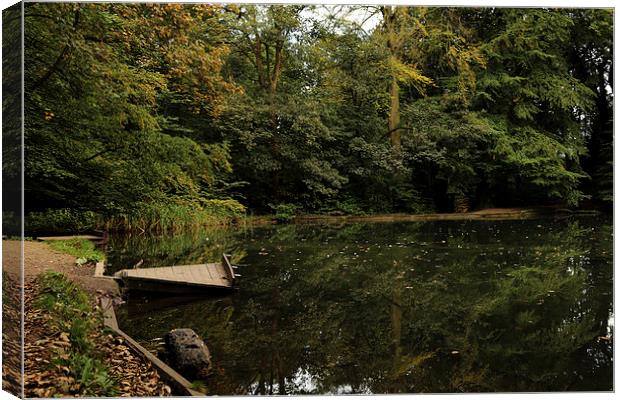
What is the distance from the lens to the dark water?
11.6 feet

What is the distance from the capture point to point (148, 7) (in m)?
3.88

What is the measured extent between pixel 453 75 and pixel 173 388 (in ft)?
10.2

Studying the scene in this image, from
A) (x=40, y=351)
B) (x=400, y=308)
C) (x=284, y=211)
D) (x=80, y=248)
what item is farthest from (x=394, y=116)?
(x=40, y=351)

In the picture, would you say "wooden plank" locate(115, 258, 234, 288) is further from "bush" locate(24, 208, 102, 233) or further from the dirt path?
"bush" locate(24, 208, 102, 233)

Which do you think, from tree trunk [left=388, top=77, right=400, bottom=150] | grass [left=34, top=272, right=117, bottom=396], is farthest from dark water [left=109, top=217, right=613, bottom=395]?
tree trunk [left=388, top=77, right=400, bottom=150]

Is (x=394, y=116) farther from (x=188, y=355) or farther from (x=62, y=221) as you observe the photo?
(x=62, y=221)

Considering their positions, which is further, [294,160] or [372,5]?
[294,160]

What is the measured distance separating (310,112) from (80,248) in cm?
198

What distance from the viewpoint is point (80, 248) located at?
4.07m

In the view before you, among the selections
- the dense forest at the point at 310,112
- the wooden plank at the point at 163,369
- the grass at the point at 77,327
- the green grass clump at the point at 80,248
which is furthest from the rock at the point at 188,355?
the dense forest at the point at 310,112

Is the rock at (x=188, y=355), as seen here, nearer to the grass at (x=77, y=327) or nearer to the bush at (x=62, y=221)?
the grass at (x=77, y=327)

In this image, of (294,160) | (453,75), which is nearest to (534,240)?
(453,75)

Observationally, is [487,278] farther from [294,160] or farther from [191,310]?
[191,310]

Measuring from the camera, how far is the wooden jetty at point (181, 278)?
166 inches
